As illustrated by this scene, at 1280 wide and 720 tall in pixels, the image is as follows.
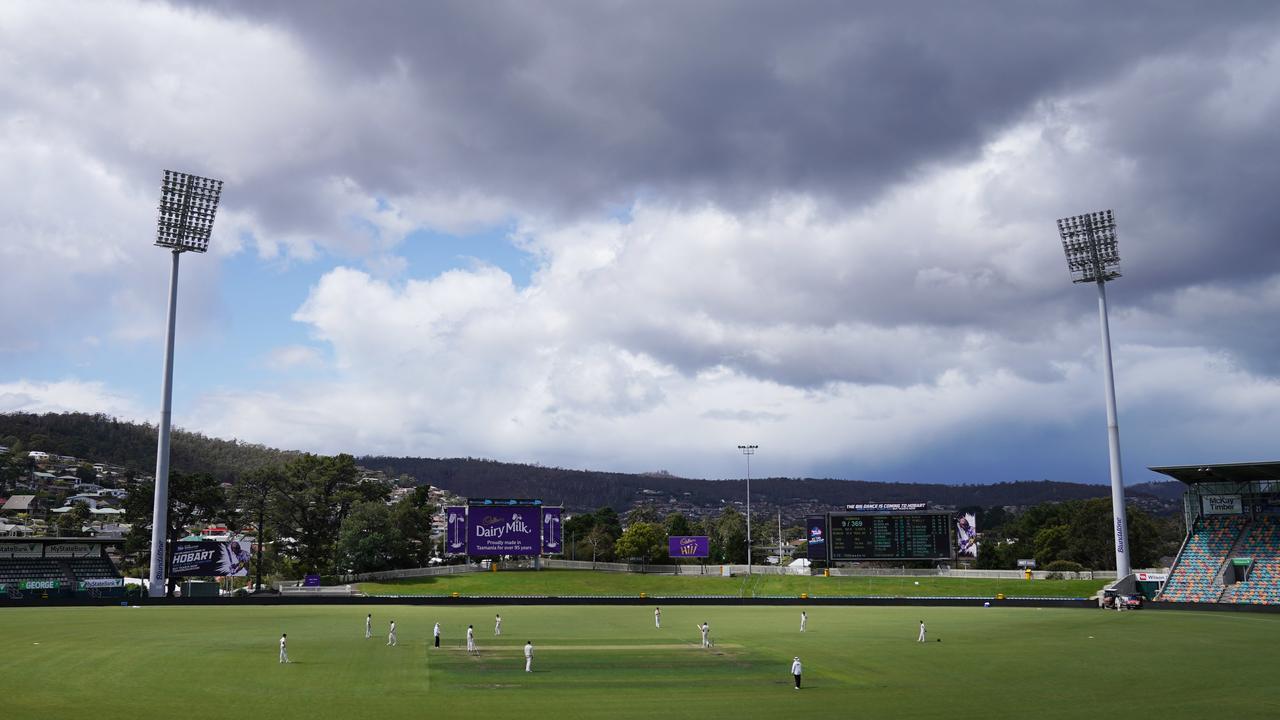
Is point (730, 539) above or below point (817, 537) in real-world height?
below

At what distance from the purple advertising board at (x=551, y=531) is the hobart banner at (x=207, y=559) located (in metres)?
37.1

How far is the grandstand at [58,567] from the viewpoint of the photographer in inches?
3366

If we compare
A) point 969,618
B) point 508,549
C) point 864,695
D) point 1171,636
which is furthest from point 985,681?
point 508,549

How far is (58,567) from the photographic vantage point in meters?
91.2

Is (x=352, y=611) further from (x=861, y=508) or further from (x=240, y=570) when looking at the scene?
(x=861, y=508)

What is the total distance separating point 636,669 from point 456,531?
8229cm

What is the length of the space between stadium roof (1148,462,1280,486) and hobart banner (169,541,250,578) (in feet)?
296

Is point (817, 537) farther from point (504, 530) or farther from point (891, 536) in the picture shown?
point (504, 530)

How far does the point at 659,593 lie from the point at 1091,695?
3259 inches

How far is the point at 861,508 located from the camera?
115750 mm

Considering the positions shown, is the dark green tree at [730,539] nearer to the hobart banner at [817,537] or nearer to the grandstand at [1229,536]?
the hobart banner at [817,537]

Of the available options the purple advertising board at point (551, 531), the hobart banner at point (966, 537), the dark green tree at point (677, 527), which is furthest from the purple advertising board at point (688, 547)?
the dark green tree at point (677, 527)

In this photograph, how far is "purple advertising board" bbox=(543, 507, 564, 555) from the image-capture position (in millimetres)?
121619

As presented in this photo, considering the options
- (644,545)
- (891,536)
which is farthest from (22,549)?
(891,536)
